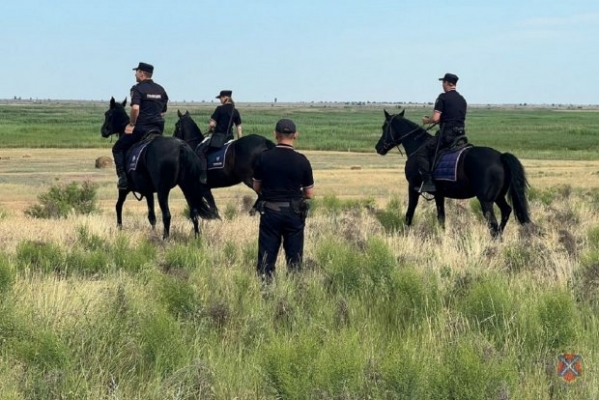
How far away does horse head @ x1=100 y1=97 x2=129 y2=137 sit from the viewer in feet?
44.7

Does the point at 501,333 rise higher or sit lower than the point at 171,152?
lower

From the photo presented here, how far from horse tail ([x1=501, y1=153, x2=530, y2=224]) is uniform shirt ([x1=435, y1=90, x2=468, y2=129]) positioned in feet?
3.34

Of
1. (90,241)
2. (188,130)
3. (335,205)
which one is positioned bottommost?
(335,205)

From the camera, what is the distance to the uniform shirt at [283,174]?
23.9ft

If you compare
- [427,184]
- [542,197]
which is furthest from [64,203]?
[542,197]

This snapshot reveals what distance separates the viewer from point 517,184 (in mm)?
11445

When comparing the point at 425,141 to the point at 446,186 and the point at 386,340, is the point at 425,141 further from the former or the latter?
the point at 386,340

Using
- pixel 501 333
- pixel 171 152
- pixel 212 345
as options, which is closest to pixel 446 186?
pixel 171 152

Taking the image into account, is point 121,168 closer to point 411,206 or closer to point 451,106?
point 411,206

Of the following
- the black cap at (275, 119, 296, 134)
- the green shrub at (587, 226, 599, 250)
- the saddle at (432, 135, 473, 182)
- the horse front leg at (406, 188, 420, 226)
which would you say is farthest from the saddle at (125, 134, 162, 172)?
the green shrub at (587, 226, 599, 250)

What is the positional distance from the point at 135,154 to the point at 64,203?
223 inches

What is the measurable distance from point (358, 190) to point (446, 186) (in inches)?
526

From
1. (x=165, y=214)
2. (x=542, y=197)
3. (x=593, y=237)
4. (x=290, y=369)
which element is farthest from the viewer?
(x=542, y=197)

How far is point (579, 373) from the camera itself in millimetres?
4414
